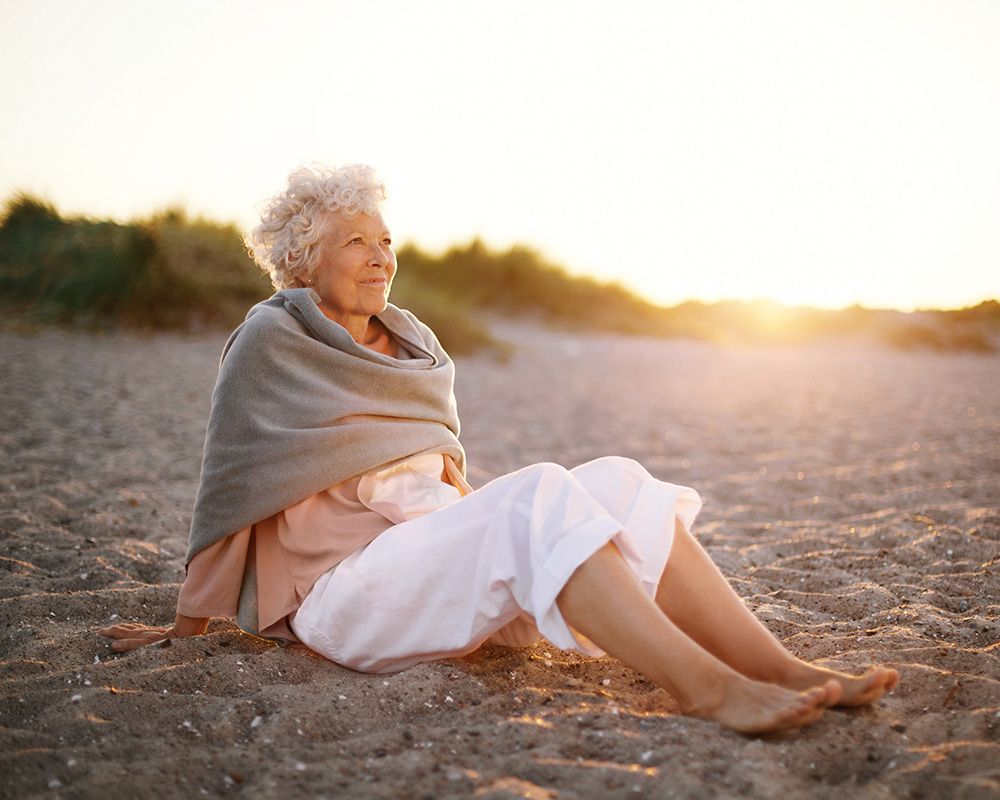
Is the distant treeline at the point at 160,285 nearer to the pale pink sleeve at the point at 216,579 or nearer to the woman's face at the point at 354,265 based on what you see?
the woman's face at the point at 354,265

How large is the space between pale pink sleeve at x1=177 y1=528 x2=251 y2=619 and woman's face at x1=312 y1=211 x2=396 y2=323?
819 millimetres

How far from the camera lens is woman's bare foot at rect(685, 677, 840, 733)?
79.9 inches

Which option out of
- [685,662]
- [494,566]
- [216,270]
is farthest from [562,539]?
[216,270]

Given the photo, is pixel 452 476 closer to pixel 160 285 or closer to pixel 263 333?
pixel 263 333

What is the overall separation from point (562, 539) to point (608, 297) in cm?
1842

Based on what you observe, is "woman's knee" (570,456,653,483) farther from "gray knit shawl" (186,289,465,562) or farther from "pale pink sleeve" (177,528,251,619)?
"pale pink sleeve" (177,528,251,619)

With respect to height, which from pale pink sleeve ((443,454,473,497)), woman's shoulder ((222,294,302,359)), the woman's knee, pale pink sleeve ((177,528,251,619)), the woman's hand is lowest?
the woman's hand

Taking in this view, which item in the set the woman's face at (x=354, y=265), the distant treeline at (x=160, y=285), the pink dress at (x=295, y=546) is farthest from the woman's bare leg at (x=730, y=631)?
the distant treeline at (x=160, y=285)

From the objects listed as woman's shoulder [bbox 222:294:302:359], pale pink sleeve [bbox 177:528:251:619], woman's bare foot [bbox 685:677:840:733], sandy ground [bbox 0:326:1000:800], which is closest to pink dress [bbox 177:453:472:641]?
pale pink sleeve [bbox 177:528:251:619]

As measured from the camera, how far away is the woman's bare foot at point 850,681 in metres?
2.21

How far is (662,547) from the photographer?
237 centimetres

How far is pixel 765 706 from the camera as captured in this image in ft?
6.75

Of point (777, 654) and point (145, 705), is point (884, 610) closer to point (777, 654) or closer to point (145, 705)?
point (777, 654)

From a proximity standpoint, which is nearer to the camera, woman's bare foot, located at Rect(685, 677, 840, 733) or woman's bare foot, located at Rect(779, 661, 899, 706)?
woman's bare foot, located at Rect(685, 677, 840, 733)
